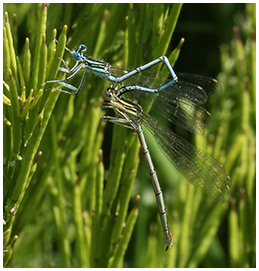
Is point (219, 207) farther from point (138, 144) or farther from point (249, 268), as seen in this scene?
point (138, 144)

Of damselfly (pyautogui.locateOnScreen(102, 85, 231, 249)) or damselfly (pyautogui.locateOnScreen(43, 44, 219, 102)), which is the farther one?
damselfly (pyautogui.locateOnScreen(102, 85, 231, 249))

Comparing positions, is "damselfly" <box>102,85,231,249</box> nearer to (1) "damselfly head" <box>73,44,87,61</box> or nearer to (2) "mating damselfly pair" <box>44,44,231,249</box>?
(2) "mating damselfly pair" <box>44,44,231,249</box>

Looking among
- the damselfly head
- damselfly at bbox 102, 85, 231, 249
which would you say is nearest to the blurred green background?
the damselfly head

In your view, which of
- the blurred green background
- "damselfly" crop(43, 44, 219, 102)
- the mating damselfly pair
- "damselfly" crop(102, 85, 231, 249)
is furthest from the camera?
"damselfly" crop(102, 85, 231, 249)

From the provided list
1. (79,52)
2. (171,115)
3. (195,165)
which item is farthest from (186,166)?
(79,52)

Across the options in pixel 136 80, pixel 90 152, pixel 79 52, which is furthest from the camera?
pixel 90 152

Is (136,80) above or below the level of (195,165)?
above

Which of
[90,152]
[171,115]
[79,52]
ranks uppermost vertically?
[79,52]

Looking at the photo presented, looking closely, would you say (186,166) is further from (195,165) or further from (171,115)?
(171,115)
